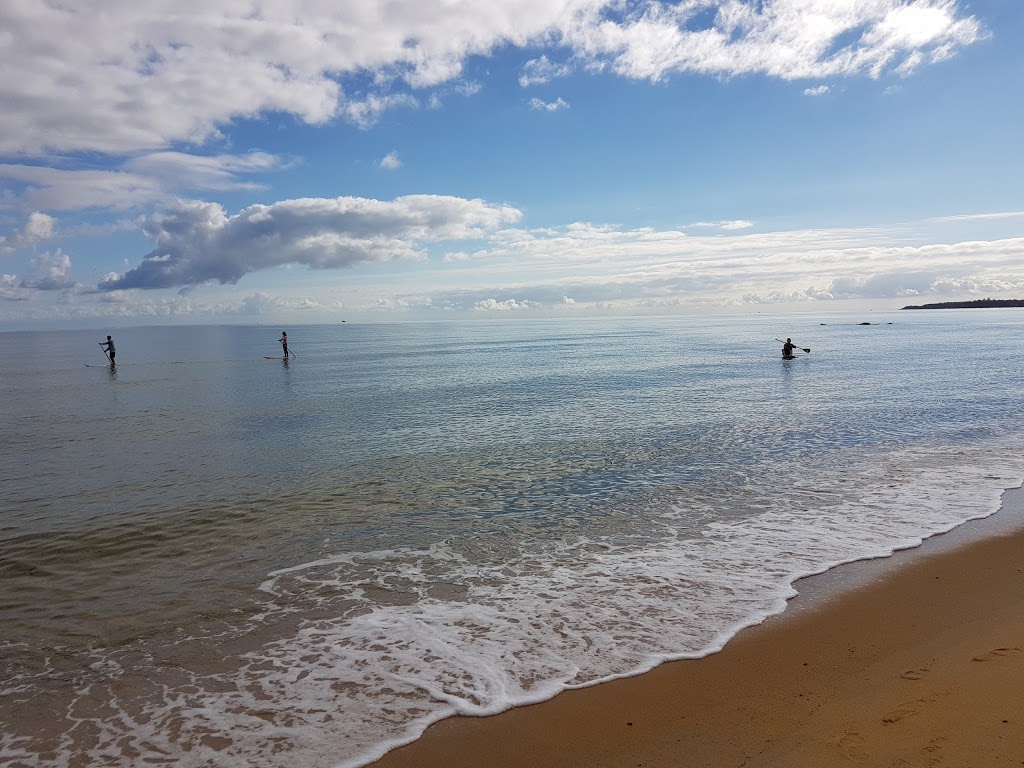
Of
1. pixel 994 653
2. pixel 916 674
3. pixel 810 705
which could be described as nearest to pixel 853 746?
pixel 810 705

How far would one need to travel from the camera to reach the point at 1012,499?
44.3ft

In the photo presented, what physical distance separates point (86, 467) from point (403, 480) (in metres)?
10.8

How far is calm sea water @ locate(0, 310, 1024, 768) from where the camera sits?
263 inches

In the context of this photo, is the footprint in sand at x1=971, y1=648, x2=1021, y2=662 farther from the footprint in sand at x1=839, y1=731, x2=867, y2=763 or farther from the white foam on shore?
the footprint in sand at x1=839, y1=731, x2=867, y2=763

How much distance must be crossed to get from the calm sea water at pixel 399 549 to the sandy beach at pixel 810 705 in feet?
1.29

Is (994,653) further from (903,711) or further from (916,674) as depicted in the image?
(903,711)

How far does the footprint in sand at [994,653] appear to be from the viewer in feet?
22.5

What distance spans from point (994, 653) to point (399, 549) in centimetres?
879

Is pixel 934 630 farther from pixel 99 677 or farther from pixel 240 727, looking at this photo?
pixel 99 677

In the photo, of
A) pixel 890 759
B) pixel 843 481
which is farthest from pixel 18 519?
pixel 843 481

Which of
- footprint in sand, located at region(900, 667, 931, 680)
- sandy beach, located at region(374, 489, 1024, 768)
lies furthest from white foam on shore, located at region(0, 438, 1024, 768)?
footprint in sand, located at region(900, 667, 931, 680)

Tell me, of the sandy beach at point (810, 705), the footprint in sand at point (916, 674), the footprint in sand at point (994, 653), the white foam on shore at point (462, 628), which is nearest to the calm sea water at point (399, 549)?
the white foam on shore at point (462, 628)

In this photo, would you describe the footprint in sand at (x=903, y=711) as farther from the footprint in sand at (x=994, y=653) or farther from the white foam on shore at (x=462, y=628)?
the white foam on shore at (x=462, y=628)

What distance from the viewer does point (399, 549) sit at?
37.7ft
